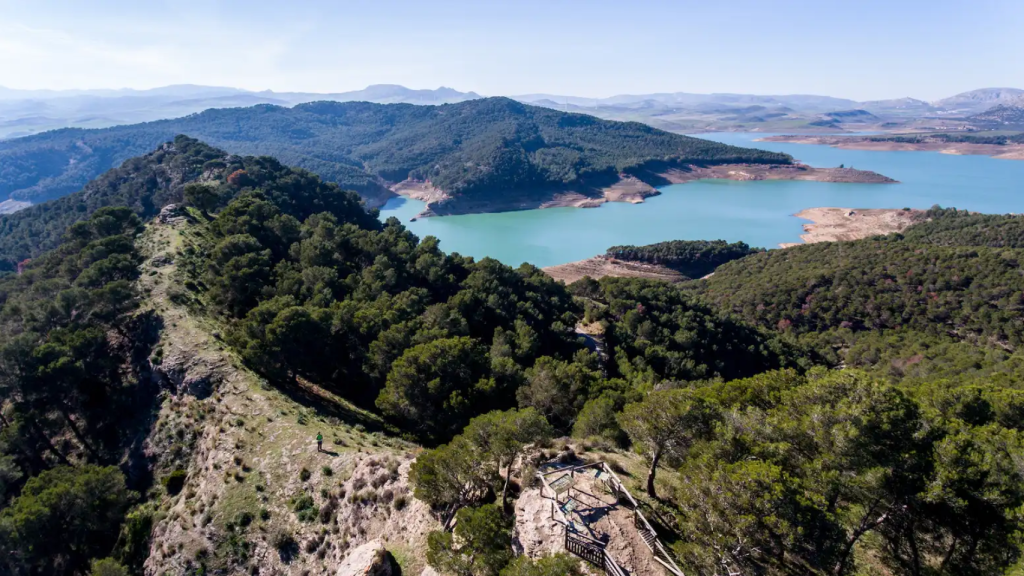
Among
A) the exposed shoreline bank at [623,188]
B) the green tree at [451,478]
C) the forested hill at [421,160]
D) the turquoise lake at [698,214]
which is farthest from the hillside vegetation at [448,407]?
the forested hill at [421,160]

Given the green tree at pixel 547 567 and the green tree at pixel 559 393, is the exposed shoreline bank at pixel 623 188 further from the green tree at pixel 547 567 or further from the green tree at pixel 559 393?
the green tree at pixel 547 567

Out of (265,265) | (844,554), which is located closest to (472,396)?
(844,554)

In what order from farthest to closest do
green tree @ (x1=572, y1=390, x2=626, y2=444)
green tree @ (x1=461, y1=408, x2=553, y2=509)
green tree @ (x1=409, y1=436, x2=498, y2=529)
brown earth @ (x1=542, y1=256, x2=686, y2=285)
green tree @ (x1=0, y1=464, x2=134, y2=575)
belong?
brown earth @ (x1=542, y1=256, x2=686, y2=285) → green tree @ (x1=0, y1=464, x2=134, y2=575) → green tree @ (x1=572, y1=390, x2=626, y2=444) → green tree @ (x1=409, y1=436, x2=498, y2=529) → green tree @ (x1=461, y1=408, x2=553, y2=509)

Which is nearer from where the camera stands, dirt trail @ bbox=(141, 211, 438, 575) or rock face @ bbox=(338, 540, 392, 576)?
rock face @ bbox=(338, 540, 392, 576)

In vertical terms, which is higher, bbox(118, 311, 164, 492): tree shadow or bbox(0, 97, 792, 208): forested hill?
bbox(0, 97, 792, 208): forested hill

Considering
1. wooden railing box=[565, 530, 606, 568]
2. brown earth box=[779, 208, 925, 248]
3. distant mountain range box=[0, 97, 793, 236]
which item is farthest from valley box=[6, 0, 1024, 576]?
distant mountain range box=[0, 97, 793, 236]

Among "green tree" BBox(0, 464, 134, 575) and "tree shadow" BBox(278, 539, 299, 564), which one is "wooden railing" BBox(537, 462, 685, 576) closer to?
"tree shadow" BBox(278, 539, 299, 564)
